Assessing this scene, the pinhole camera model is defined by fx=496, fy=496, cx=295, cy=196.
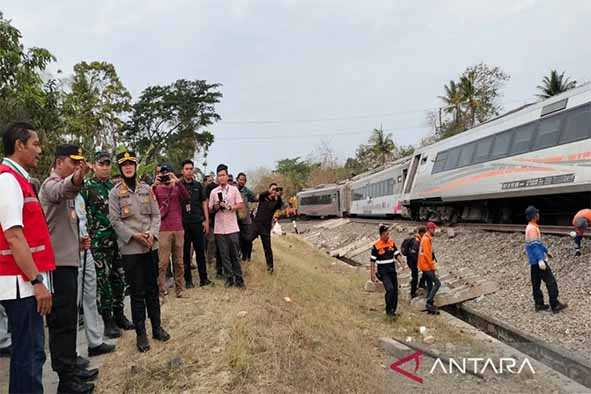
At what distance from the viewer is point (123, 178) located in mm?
5004

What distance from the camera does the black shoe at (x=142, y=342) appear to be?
472 centimetres

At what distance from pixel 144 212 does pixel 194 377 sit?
1791 mm

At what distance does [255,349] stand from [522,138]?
34.4 feet

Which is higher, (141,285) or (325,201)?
(325,201)

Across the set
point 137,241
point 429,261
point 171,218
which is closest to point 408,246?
point 429,261

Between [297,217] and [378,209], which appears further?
[297,217]

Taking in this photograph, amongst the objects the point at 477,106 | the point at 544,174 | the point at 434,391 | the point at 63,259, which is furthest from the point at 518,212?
the point at 477,106

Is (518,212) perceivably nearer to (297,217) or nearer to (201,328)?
(201,328)

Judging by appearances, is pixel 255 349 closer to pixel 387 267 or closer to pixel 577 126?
pixel 387 267

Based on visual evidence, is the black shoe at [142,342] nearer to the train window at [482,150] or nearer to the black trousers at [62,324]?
the black trousers at [62,324]

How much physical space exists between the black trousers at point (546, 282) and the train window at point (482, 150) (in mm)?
6817

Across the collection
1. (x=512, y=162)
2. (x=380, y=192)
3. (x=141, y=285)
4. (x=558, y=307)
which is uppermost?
(x=512, y=162)

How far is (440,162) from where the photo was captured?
1758 centimetres

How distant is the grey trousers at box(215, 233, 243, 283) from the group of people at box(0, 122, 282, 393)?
1 centimetres
